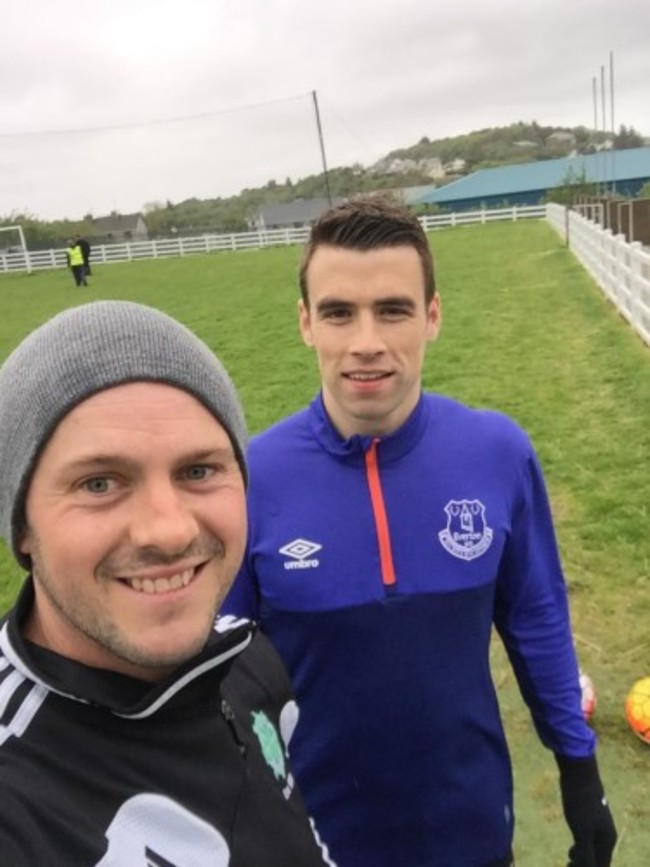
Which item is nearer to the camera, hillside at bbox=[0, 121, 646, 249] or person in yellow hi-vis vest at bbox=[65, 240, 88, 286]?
person in yellow hi-vis vest at bbox=[65, 240, 88, 286]

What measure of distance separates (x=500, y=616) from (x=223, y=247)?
41.0 m

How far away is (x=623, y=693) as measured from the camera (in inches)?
143

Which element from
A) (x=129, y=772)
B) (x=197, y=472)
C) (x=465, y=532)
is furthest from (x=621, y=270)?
(x=129, y=772)

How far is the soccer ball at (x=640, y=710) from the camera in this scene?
331 cm

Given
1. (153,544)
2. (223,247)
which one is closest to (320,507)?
(153,544)

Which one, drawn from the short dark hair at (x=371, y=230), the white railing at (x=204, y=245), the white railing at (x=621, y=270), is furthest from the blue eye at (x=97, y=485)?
the white railing at (x=204, y=245)

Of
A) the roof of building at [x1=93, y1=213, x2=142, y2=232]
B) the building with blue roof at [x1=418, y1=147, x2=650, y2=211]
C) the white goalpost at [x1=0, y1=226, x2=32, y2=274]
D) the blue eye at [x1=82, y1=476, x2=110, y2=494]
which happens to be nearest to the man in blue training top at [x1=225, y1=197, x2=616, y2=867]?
the blue eye at [x1=82, y1=476, x2=110, y2=494]

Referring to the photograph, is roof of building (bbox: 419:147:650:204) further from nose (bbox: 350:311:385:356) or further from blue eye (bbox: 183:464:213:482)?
blue eye (bbox: 183:464:213:482)

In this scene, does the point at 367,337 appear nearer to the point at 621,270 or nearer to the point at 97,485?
the point at 97,485

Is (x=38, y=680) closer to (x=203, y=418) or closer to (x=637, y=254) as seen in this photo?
(x=203, y=418)

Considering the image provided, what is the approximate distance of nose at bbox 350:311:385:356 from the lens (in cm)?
192

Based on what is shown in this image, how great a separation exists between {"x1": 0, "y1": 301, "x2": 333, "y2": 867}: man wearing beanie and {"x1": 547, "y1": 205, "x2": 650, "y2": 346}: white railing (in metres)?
9.65

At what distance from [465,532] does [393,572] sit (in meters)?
0.19

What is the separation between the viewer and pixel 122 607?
112 centimetres
